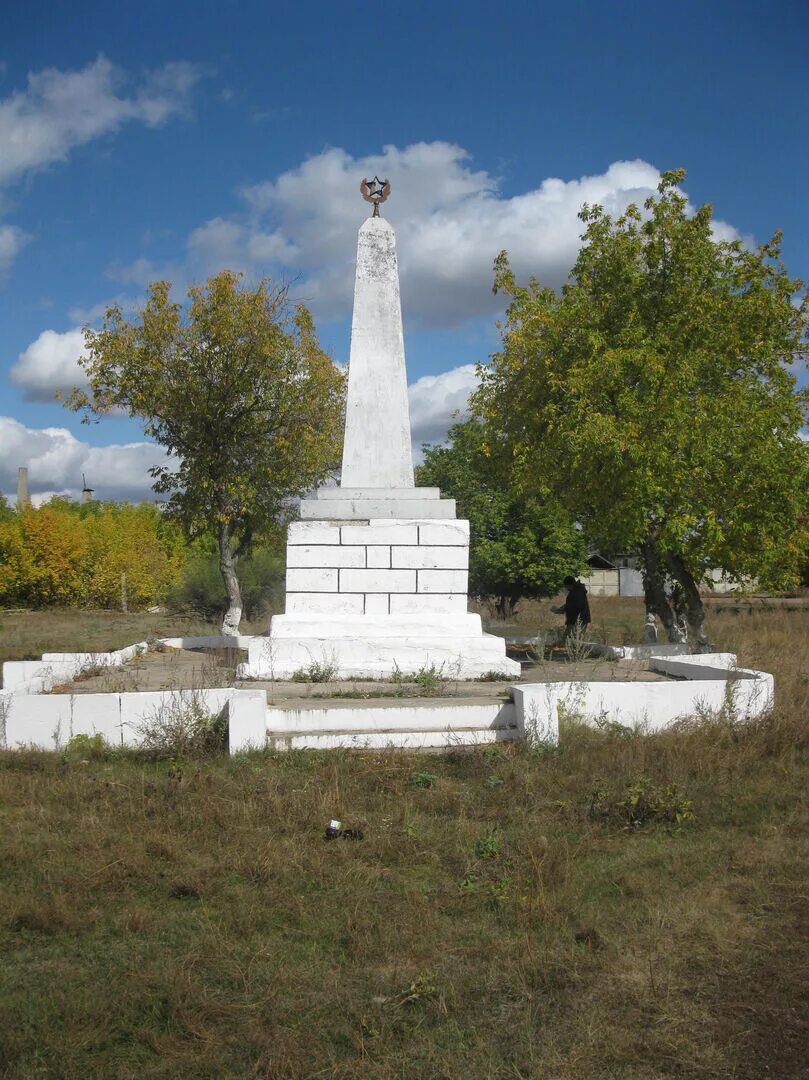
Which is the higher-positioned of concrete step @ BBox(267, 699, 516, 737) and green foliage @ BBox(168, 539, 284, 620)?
green foliage @ BBox(168, 539, 284, 620)

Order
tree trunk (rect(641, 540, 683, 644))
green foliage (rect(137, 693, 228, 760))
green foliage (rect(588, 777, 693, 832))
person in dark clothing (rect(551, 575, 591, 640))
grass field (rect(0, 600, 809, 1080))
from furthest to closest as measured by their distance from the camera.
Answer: tree trunk (rect(641, 540, 683, 644)) < person in dark clothing (rect(551, 575, 591, 640)) < green foliage (rect(137, 693, 228, 760)) < green foliage (rect(588, 777, 693, 832)) < grass field (rect(0, 600, 809, 1080))

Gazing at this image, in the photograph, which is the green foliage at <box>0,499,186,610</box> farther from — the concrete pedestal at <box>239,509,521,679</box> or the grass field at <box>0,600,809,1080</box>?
the grass field at <box>0,600,809,1080</box>

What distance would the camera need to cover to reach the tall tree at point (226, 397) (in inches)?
699

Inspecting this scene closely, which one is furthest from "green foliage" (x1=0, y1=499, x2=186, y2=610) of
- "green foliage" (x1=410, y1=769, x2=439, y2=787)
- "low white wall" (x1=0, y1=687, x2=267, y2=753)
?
"green foliage" (x1=410, y1=769, x2=439, y2=787)

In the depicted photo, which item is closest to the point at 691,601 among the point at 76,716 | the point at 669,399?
the point at 669,399

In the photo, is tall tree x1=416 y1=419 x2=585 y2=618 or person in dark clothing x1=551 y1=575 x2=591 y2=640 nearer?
person in dark clothing x1=551 y1=575 x2=591 y2=640

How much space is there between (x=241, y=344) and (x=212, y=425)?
173 centimetres

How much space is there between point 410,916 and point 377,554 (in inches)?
241

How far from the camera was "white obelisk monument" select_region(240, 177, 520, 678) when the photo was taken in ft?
30.9

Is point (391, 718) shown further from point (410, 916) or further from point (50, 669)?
point (50, 669)

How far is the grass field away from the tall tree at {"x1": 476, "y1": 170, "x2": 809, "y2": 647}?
6424mm

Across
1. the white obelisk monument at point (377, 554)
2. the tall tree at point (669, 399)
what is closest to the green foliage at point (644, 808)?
the white obelisk monument at point (377, 554)

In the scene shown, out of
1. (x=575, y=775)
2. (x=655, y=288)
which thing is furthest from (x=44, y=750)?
(x=655, y=288)

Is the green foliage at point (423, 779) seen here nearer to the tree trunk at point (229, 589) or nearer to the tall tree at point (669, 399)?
the tall tree at point (669, 399)
